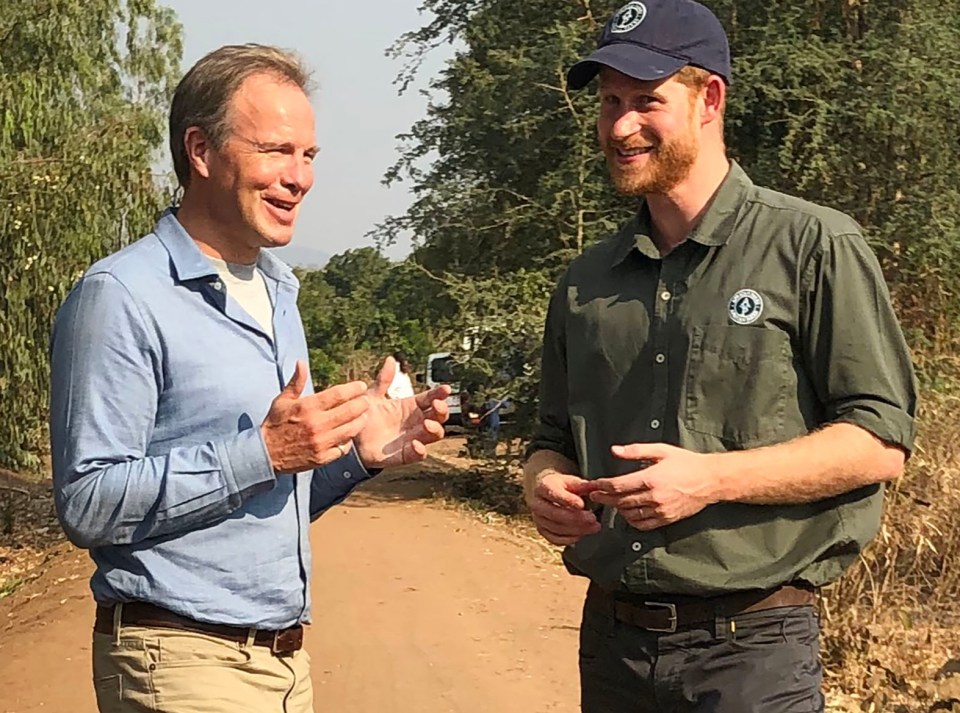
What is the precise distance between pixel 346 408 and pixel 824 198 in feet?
40.2

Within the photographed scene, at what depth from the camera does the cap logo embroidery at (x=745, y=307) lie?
9.57ft

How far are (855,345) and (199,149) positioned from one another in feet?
5.11

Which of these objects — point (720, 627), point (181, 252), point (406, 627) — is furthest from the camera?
point (406, 627)

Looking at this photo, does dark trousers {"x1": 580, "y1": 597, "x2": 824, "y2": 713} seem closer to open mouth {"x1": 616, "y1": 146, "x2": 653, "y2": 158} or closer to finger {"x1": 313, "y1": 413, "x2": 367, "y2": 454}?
finger {"x1": 313, "y1": 413, "x2": 367, "y2": 454}

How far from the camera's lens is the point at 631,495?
2.71 meters

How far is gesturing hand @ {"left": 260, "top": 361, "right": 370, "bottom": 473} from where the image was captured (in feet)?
9.12

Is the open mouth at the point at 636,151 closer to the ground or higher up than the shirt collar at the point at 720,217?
higher up

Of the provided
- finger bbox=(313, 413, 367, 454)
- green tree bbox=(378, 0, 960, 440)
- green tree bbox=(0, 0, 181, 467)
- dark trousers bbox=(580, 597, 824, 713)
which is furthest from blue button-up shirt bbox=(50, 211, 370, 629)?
green tree bbox=(0, 0, 181, 467)

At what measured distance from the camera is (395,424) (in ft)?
11.2

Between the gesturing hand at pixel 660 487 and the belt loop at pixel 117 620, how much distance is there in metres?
1.09

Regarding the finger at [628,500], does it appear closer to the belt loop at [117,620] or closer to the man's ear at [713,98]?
the man's ear at [713,98]

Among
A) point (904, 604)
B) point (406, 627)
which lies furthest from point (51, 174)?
point (904, 604)

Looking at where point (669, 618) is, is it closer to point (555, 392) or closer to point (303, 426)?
point (555, 392)

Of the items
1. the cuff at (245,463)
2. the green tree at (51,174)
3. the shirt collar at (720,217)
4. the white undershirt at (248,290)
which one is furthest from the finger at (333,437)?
the green tree at (51,174)
